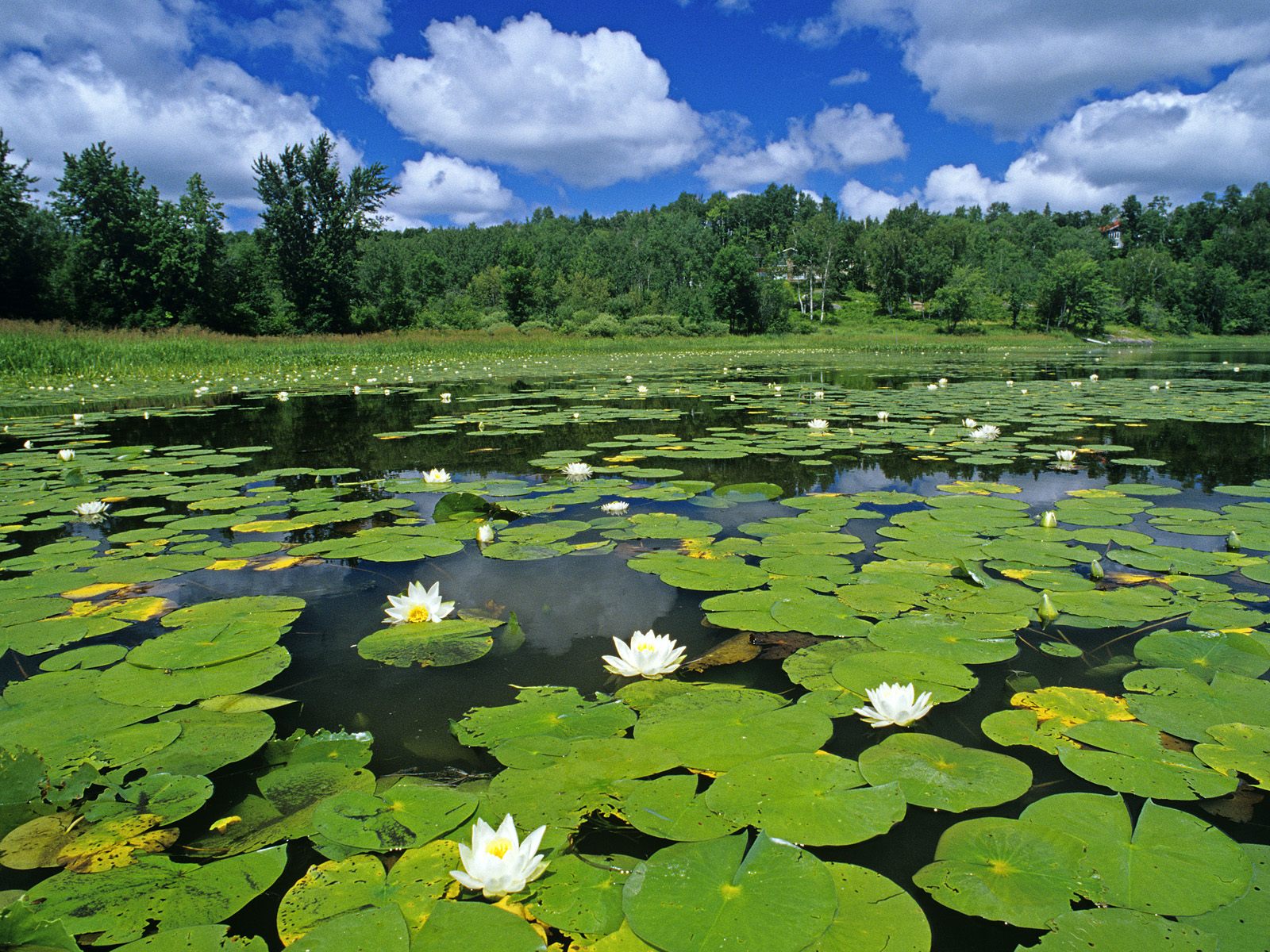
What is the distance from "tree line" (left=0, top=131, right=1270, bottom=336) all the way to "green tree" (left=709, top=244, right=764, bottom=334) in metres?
0.12

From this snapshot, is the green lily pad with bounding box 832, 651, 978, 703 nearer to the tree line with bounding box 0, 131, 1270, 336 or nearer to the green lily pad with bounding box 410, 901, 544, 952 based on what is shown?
the green lily pad with bounding box 410, 901, 544, 952

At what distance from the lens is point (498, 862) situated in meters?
0.97

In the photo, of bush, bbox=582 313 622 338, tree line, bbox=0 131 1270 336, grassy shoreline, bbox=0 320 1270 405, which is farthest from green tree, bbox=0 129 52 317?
bush, bbox=582 313 622 338

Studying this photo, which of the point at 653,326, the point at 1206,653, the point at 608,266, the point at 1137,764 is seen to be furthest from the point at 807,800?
the point at 608,266

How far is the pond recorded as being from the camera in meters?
0.97

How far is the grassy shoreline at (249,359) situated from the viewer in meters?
12.1

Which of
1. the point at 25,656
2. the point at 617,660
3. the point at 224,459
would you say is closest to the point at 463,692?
the point at 617,660

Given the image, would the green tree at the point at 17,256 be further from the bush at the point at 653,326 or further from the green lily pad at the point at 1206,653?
the green lily pad at the point at 1206,653

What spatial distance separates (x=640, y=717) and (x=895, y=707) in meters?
0.56

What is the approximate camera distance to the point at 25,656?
1845mm

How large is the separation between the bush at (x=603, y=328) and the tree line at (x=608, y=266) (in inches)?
14.1

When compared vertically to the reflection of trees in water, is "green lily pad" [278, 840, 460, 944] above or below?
below

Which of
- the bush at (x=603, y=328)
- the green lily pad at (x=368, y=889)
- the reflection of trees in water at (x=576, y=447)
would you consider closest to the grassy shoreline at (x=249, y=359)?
the reflection of trees in water at (x=576, y=447)

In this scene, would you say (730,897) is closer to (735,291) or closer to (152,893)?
(152,893)
